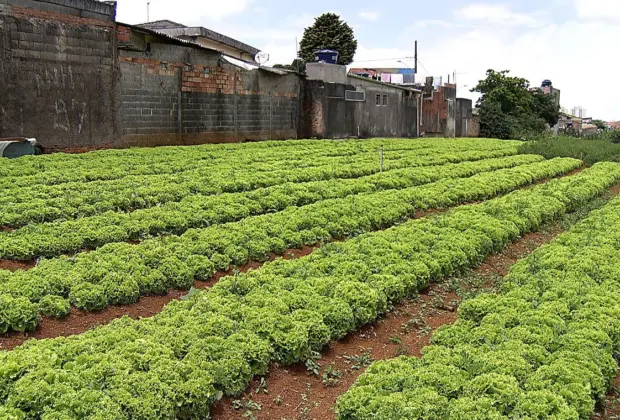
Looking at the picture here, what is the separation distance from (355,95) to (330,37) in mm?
27806

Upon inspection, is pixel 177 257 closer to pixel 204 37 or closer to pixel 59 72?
pixel 59 72

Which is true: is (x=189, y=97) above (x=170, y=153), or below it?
above

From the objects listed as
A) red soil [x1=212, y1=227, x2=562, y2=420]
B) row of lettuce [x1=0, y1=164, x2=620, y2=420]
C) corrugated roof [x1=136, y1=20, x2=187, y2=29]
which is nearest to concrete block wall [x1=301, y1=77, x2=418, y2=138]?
corrugated roof [x1=136, y1=20, x2=187, y2=29]

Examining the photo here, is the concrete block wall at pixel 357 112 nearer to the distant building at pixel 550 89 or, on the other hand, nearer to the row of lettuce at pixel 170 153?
the row of lettuce at pixel 170 153

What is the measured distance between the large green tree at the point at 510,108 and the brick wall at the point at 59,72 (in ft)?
133

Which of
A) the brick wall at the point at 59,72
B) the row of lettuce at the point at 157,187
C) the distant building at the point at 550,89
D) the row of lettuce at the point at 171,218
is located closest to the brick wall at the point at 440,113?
the row of lettuce at the point at 157,187

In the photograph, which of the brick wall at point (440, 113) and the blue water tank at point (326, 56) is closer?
the blue water tank at point (326, 56)

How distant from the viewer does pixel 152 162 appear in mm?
19578

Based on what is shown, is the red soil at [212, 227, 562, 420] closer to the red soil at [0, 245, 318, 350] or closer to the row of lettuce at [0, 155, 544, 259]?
the red soil at [0, 245, 318, 350]

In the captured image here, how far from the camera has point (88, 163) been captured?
18094mm

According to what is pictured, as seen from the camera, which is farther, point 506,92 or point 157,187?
point 506,92

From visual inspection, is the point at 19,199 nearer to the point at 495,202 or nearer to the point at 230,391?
the point at 230,391

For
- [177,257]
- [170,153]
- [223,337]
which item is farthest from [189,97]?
[223,337]

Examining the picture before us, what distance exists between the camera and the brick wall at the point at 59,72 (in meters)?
19.8
